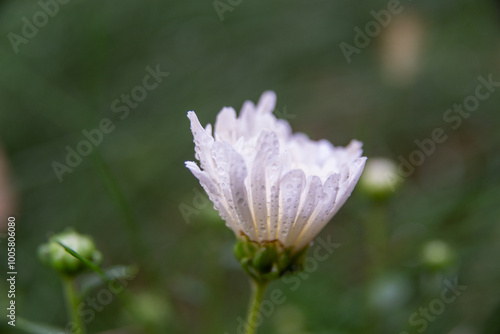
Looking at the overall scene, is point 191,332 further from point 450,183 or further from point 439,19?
point 439,19

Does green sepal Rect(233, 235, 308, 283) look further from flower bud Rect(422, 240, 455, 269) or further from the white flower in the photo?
flower bud Rect(422, 240, 455, 269)

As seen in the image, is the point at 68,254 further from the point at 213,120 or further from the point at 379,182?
the point at 213,120

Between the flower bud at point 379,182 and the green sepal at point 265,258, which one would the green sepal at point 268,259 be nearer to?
the green sepal at point 265,258

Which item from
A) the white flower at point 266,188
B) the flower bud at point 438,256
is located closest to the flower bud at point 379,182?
the flower bud at point 438,256

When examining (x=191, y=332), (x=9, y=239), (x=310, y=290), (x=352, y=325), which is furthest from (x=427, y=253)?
(x=9, y=239)

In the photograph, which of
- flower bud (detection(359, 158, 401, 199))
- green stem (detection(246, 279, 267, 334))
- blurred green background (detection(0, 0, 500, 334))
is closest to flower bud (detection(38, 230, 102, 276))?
blurred green background (detection(0, 0, 500, 334))

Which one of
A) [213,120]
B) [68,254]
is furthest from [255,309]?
[213,120]
